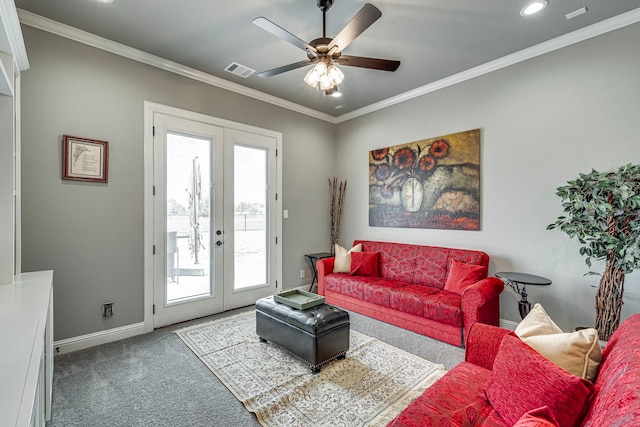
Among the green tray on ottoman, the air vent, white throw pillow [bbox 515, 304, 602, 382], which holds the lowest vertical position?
the green tray on ottoman

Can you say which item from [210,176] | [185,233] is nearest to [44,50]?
[210,176]

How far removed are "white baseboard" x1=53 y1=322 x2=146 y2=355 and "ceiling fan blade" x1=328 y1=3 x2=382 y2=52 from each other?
11.0 feet

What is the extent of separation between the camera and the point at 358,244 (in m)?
4.43

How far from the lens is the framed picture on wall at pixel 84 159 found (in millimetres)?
2732

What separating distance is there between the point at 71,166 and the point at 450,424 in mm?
3530

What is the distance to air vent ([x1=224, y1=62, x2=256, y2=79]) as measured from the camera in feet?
11.2

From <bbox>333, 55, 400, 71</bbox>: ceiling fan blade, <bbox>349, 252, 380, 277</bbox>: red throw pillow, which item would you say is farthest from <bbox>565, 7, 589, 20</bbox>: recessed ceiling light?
<bbox>349, 252, 380, 277</bbox>: red throw pillow

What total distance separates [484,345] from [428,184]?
8.41 ft


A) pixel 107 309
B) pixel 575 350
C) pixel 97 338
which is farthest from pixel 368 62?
pixel 97 338

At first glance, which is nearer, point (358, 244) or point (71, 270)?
point (71, 270)

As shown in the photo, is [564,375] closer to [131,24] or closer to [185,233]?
[185,233]

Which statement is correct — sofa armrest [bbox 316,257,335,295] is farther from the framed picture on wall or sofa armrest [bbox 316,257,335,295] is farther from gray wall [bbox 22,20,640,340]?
the framed picture on wall

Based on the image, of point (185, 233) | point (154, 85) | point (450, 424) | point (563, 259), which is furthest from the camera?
point (185, 233)

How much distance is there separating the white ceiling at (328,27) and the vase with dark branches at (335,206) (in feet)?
6.40
